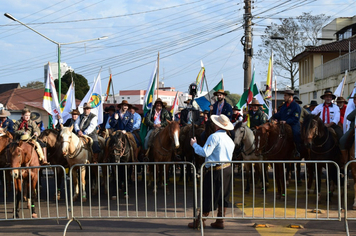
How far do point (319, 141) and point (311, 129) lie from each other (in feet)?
1.81

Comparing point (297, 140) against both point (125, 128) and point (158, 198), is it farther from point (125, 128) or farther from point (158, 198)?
point (125, 128)

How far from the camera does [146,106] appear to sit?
14.1 metres

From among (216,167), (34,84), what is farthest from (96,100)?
(34,84)

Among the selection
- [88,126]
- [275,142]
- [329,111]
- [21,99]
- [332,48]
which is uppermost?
[332,48]

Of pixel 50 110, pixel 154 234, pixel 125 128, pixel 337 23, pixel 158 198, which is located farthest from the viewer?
pixel 337 23

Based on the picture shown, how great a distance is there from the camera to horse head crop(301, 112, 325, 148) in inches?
418

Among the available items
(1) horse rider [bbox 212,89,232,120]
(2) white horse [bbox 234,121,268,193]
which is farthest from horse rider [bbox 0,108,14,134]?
(2) white horse [bbox 234,121,268,193]

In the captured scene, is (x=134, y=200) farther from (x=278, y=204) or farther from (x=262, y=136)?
(x=262, y=136)

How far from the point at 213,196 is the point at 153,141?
5015 mm

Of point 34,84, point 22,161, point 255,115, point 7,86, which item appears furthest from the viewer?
point 34,84

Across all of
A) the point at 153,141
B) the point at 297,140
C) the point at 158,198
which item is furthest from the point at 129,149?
the point at 297,140

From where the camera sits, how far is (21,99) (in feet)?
163

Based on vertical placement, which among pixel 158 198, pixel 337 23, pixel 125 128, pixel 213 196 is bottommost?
pixel 158 198

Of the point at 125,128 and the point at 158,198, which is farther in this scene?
the point at 125,128
